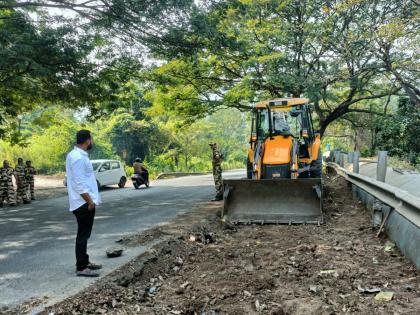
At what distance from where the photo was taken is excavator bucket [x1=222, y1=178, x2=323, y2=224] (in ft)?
29.7

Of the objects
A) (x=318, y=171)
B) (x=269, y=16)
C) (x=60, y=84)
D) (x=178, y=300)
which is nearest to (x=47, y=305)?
(x=178, y=300)

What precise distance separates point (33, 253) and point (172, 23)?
764 centimetres

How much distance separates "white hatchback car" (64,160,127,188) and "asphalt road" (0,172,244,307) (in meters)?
8.16

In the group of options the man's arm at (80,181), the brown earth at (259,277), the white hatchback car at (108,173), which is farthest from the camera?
the white hatchback car at (108,173)

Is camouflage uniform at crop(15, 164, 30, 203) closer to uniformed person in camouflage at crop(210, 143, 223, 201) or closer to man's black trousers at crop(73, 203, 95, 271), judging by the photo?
uniformed person in camouflage at crop(210, 143, 223, 201)

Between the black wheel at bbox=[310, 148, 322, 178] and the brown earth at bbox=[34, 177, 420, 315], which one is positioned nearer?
the brown earth at bbox=[34, 177, 420, 315]

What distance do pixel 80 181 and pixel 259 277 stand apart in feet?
8.38

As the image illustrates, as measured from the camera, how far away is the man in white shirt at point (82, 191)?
17.9ft

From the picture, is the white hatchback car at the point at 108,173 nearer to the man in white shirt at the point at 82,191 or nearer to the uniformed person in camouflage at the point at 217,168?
the uniformed person in camouflage at the point at 217,168

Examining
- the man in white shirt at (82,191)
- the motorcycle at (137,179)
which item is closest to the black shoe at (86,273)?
the man in white shirt at (82,191)

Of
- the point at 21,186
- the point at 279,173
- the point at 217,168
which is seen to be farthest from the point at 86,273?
the point at 21,186

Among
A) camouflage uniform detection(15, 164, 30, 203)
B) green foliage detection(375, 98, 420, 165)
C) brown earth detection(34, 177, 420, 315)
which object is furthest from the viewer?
green foliage detection(375, 98, 420, 165)

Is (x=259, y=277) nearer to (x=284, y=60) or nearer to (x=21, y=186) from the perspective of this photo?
(x=21, y=186)

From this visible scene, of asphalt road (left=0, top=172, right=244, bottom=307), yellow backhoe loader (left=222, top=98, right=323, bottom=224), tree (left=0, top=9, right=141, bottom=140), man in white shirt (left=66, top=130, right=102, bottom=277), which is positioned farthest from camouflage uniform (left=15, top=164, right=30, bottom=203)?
man in white shirt (left=66, top=130, right=102, bottom=277)
